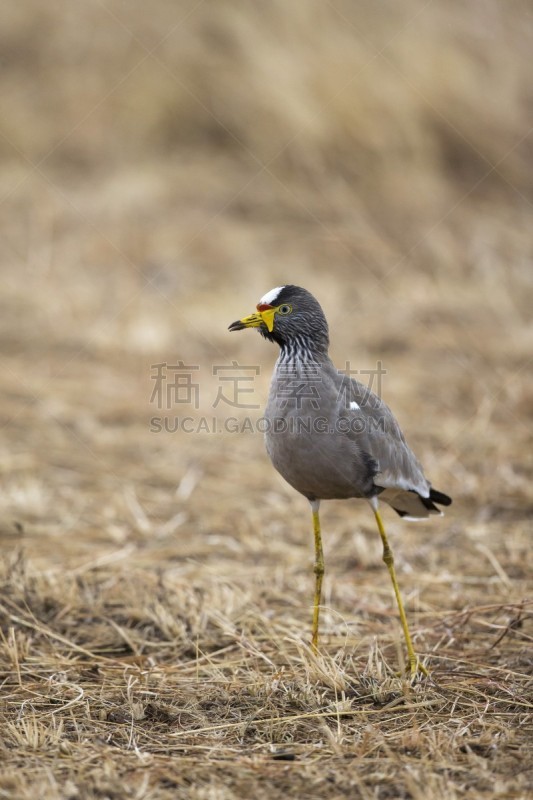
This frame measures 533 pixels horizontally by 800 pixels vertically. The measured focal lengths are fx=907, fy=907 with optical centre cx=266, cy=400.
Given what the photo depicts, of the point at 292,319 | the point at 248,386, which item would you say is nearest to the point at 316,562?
the point at 292,319

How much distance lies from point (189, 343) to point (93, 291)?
1.72 meters

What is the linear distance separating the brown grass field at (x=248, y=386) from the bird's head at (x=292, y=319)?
1.41 metres

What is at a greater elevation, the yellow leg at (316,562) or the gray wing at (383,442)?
the gray wing at (383,442)

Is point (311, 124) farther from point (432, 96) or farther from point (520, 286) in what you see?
point (520, 286)

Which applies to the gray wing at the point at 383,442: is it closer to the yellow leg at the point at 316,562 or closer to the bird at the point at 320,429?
the bird at the point at 320,429

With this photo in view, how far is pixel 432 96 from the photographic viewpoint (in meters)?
13.1

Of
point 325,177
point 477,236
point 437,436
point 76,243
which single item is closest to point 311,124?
point 325,177

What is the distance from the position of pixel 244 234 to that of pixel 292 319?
7.91m

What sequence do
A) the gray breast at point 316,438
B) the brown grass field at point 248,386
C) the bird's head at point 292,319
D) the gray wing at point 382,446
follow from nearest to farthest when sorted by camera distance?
1. the brown grass field at point 248,386
2. the gray breast at point 316,438
3. the gray wing at point 382,446
4. the bird's head at point 292,319

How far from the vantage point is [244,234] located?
1209 centimetres

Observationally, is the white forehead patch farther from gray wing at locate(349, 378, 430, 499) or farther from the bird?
gray wing at locate(349, 378, 430, 499)

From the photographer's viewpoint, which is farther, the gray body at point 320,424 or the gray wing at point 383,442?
the gray wing at point 383,442

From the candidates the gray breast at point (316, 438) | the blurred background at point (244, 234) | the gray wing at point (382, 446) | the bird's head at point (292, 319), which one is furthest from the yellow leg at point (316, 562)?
the blurred background at point (244, 234)

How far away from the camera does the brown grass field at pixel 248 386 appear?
11.5 ft
